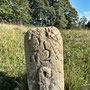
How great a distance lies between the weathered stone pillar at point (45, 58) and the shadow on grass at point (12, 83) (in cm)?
60

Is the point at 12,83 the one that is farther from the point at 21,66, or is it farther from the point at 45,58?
the point at 45,58

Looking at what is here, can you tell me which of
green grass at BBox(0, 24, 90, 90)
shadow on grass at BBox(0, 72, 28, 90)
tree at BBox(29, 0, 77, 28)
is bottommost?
shadow on grass at BBox(0, 72, 28, 90)

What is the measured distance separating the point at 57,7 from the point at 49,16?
2.57m

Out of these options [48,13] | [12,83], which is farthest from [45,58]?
[48,13]

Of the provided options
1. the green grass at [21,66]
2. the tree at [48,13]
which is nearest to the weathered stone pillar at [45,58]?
the green grass at [21,66]

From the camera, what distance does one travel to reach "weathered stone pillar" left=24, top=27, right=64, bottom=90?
5.51ft

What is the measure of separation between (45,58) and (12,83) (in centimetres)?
137

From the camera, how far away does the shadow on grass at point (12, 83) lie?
2273 mm

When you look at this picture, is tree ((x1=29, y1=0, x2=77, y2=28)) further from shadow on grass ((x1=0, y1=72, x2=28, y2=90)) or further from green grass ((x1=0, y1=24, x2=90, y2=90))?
shadow on grass ((x1=0, y1=72, x2=28, y2=90))

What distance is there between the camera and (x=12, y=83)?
257 cm

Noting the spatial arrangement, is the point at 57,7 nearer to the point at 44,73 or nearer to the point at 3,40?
the point at 3,40

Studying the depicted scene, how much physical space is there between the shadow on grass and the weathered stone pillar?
604 mm

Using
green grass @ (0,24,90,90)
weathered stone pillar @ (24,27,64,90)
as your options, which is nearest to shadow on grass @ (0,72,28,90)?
green grass @ (0,24,90,90)

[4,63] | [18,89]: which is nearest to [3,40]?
[4,63]
